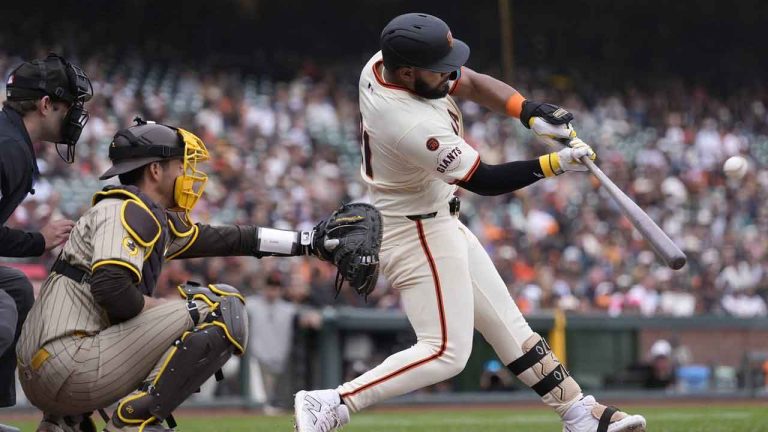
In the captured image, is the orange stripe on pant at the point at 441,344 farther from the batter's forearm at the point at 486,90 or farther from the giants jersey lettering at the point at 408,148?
the batter's forearm at the point at 486,90

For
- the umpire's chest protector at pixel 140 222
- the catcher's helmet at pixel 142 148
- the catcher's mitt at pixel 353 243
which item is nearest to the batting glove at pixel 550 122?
the catcher's mitt at pixel 353 243

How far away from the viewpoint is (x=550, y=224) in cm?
1498

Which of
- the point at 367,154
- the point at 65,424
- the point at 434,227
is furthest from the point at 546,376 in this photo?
the point at 65,424

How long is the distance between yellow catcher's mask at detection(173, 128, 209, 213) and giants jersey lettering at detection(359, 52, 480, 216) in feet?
2.49

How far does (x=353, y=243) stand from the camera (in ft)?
14.0

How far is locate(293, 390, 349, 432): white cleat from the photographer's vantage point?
432cm

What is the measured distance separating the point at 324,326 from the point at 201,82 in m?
6.76

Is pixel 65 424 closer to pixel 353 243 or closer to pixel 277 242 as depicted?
pixel 277 242

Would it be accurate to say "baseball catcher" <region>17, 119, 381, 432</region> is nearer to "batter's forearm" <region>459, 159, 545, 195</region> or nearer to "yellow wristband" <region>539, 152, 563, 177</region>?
"batter's forearm" <region>459, 159, 545, 195</region>

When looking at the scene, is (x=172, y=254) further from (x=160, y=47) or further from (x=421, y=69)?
(x=160, y=47)

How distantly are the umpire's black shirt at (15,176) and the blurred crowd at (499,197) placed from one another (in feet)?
19.4

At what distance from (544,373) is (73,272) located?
188cm

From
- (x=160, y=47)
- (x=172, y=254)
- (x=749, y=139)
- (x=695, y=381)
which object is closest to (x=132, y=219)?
(x=172, y=254)

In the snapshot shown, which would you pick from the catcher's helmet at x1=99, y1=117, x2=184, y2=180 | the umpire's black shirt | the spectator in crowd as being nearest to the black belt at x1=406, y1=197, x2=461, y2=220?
the catcher's helmet at x1=99, y1=117, x2=184, y2=180
